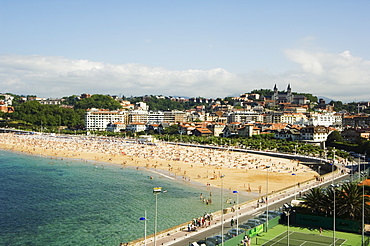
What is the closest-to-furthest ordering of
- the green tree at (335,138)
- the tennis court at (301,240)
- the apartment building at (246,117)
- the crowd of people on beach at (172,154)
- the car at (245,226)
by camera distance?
the tennis court at (301,240) < the car at (245,226) < the crowd of people on beach at (172,154) < the green tree at (335,138) < the apartment building at (246,117)

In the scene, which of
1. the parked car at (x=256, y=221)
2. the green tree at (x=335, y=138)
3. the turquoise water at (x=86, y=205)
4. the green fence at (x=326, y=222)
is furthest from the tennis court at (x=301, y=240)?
the green tree at (x=335, y=138)

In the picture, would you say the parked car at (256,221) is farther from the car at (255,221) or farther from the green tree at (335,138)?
the green tree at (335,138)

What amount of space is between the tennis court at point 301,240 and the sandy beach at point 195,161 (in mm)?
A: 16894

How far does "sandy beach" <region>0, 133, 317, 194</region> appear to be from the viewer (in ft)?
163

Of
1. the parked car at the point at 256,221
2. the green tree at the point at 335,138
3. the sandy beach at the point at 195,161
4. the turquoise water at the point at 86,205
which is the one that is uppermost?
the green tree at the point at 335,138

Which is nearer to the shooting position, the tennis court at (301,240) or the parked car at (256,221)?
the tennis court at (301,240)

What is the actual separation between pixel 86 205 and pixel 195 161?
32870mm

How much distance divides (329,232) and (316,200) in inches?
92.4

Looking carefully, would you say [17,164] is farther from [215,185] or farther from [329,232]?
[329,232]

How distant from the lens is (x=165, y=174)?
55719 mm

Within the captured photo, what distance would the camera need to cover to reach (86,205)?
3694 centimetres

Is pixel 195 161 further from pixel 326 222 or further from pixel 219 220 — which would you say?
pixel 326 222

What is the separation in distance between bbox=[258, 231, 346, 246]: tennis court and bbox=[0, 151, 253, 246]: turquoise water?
30.0ft

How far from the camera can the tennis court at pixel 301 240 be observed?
2316 centimetres
